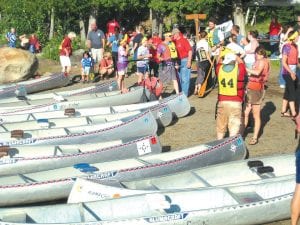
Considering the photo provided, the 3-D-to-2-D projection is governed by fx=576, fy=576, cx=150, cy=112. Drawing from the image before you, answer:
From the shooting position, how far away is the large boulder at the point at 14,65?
18.0 metres

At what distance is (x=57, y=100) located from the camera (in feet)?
43.1

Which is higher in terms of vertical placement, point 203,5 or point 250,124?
point 203,5

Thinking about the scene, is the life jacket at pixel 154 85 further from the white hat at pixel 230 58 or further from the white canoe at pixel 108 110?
the white hat at pixel 230 58

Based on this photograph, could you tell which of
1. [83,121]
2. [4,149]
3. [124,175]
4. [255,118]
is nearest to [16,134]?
[4,149]

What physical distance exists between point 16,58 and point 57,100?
5.71m

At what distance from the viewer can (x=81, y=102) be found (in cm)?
1313

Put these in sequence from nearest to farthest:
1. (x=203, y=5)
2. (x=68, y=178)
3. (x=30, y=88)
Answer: (x=68, y=178) → (x=30, y=88) → (x=203, y=5)

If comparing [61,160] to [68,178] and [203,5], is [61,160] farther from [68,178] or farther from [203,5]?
[203,5]

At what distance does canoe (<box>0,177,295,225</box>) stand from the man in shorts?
11.5m

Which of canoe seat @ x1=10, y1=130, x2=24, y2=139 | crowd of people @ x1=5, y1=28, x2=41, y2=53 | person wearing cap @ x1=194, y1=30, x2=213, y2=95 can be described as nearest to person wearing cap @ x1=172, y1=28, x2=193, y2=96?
person wearing cap @ x1=194, y1=30, x2=213, y2=95

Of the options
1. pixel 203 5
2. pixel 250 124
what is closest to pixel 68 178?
pixel 250 124

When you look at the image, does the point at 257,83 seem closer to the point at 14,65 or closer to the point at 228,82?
the point at 228,82

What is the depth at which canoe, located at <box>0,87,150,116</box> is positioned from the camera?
12.6 metres

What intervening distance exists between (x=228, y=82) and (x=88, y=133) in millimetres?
2734
